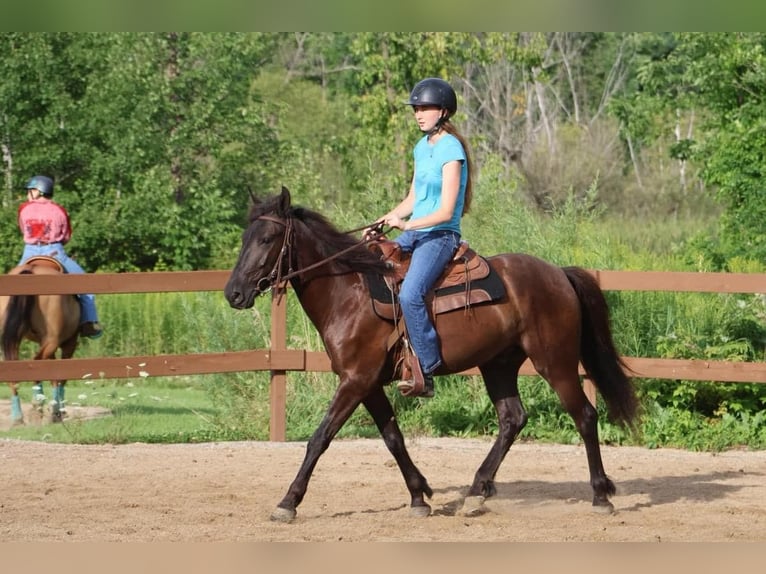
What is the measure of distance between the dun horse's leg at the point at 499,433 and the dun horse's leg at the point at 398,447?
310 millimetres

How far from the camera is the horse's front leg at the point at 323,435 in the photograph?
692 cm

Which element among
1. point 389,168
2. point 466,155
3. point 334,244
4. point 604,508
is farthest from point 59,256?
point 389,168

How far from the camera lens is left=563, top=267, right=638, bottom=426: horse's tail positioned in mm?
7703

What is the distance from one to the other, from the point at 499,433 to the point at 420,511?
77 centimetres

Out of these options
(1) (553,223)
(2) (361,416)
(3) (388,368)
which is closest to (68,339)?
(2) (361,416)

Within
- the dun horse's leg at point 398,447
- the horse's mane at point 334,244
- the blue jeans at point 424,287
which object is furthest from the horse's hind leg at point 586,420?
the horse's mane at point 334,244

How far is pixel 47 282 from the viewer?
9.76 m

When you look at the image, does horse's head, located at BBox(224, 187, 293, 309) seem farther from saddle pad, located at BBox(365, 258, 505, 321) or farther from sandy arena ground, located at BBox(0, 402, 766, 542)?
sandy arena ground, located at BBox(0, 402, 766, 542)

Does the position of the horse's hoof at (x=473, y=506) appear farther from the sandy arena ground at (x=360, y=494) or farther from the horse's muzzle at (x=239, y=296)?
the horse's muzzle at (x=239, y=296)

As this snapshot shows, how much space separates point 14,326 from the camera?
1159cm

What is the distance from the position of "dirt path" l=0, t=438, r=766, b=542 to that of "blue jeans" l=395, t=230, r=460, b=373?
1067 millimetres

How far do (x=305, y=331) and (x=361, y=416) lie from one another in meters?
1.02

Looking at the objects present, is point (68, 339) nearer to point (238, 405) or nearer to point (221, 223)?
point (238, 405)

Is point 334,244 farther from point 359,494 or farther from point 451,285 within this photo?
point 359,494
